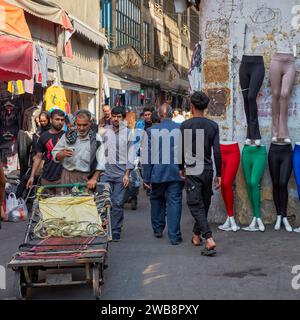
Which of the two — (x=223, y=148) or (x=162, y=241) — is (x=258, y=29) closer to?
(x=223, y=148)

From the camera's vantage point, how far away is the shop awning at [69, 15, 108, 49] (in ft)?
54.3

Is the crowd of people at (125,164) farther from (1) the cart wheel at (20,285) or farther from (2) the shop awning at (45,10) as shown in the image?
(2) the shop awning at (45,10)

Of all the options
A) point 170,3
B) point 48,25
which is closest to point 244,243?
point 48,25

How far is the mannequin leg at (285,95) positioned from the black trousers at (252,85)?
326 mm

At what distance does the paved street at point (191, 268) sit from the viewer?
5.30m

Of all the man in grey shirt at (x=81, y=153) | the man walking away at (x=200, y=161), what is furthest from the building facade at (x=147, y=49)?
the man in grey shirt at (x=81, y=153)

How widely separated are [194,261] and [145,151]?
1.92 m

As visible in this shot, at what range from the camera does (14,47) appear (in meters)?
9.11

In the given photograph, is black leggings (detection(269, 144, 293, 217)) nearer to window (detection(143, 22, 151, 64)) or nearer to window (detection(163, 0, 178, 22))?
window (detection(143, 22, 151, 64))

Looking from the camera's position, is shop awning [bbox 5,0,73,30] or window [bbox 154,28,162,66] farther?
window [bbox 154,28,162,66]

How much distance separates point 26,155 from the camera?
980cm

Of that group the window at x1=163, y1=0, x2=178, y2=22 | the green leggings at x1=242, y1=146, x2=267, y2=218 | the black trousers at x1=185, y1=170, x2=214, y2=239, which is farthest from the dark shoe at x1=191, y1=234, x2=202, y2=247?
the window at x1=163, y1=0, x2=178, y2=22

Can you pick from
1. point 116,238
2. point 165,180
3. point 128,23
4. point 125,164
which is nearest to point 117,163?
point 125,164

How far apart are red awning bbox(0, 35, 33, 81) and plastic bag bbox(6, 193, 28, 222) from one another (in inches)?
79.4
